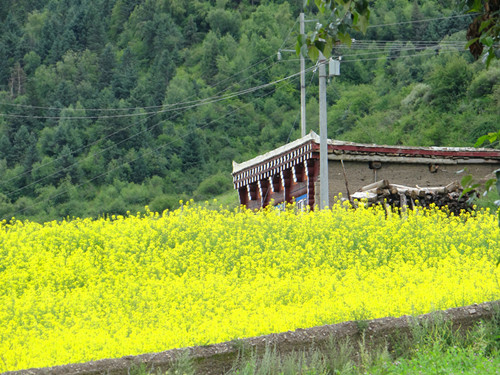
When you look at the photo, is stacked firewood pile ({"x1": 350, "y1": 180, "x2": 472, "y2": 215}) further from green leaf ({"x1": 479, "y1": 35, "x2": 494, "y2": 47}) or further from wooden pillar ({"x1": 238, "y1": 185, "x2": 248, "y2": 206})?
green leaf ({"x1": 479, "y1": 35, "x2": 494, "y2": 47})

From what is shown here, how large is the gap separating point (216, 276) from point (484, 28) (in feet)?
34.2

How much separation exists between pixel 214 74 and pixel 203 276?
78.5 metres

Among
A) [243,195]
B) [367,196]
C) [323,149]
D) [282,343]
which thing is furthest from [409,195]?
[282,343]

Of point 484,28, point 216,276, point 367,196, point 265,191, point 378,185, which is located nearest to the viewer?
point 484,28

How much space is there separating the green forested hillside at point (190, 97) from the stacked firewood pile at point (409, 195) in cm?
2228

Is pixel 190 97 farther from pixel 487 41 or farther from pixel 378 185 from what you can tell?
pixel 487 41

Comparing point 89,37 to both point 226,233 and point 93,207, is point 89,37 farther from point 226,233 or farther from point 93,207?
point 226,233

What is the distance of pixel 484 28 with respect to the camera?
17.1 ft

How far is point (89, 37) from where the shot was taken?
4188 inches

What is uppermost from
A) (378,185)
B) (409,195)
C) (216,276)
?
(216,276)

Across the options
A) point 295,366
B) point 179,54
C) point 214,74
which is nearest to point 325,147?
point 295,366

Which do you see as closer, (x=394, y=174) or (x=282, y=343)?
(x=282, y=343)

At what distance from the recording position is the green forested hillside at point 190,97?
187ft

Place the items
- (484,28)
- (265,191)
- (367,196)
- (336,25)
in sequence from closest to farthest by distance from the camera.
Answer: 1. (484,28)
2. (336,25)
3. (367,196)
4. (265,191)
